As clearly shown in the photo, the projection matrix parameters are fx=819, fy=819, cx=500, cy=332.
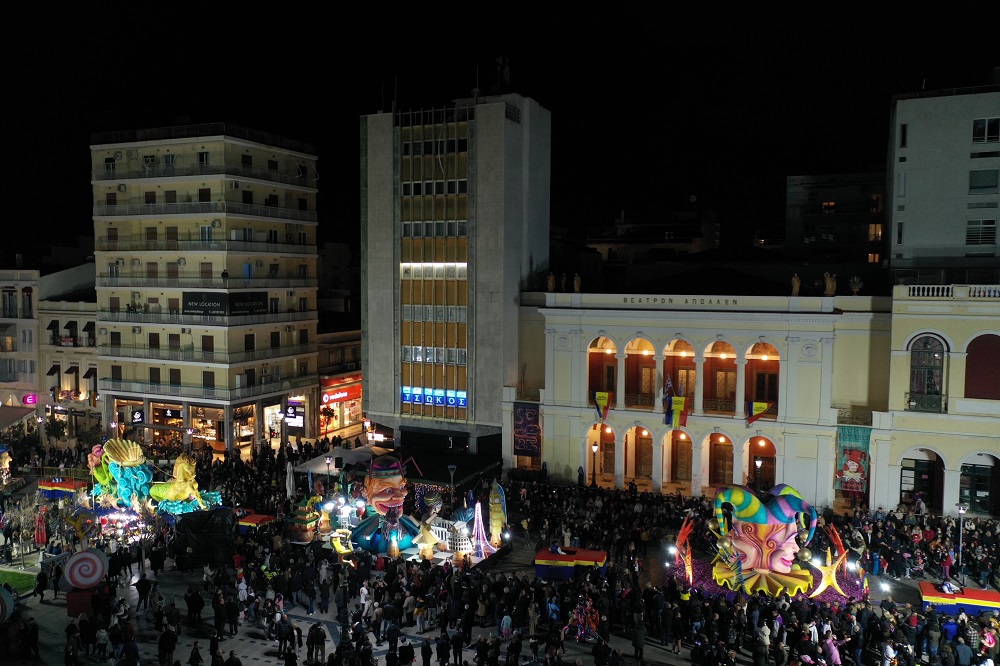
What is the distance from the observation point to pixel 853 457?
37.1 meters

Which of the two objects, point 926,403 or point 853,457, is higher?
point 926,403

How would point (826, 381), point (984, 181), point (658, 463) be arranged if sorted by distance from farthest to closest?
point (658, 463) → point (984, 181) → point (826, 381)

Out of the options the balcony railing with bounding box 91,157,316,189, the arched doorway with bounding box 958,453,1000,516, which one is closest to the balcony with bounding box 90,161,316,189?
the balcony railing with bounding box 91,157,316,189

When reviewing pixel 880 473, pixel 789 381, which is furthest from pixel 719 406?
pixel 880 473

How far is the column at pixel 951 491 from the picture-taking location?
116 ft

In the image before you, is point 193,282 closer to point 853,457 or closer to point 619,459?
point 619,459

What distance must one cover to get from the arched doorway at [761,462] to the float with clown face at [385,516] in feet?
57.5

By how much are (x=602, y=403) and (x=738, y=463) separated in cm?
709

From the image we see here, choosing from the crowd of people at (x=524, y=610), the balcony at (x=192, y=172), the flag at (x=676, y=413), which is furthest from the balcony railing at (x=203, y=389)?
the flag at (x=676, y=413)

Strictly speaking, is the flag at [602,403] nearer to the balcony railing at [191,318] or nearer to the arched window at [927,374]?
the arched window at [927,374]

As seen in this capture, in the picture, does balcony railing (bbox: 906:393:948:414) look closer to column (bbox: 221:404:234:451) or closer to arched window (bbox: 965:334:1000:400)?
arched window (bbox: 965:334:1000:400)

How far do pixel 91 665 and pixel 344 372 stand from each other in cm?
3354

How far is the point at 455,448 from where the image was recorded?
45.4 m

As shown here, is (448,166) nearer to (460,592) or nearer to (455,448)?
(455,448)
